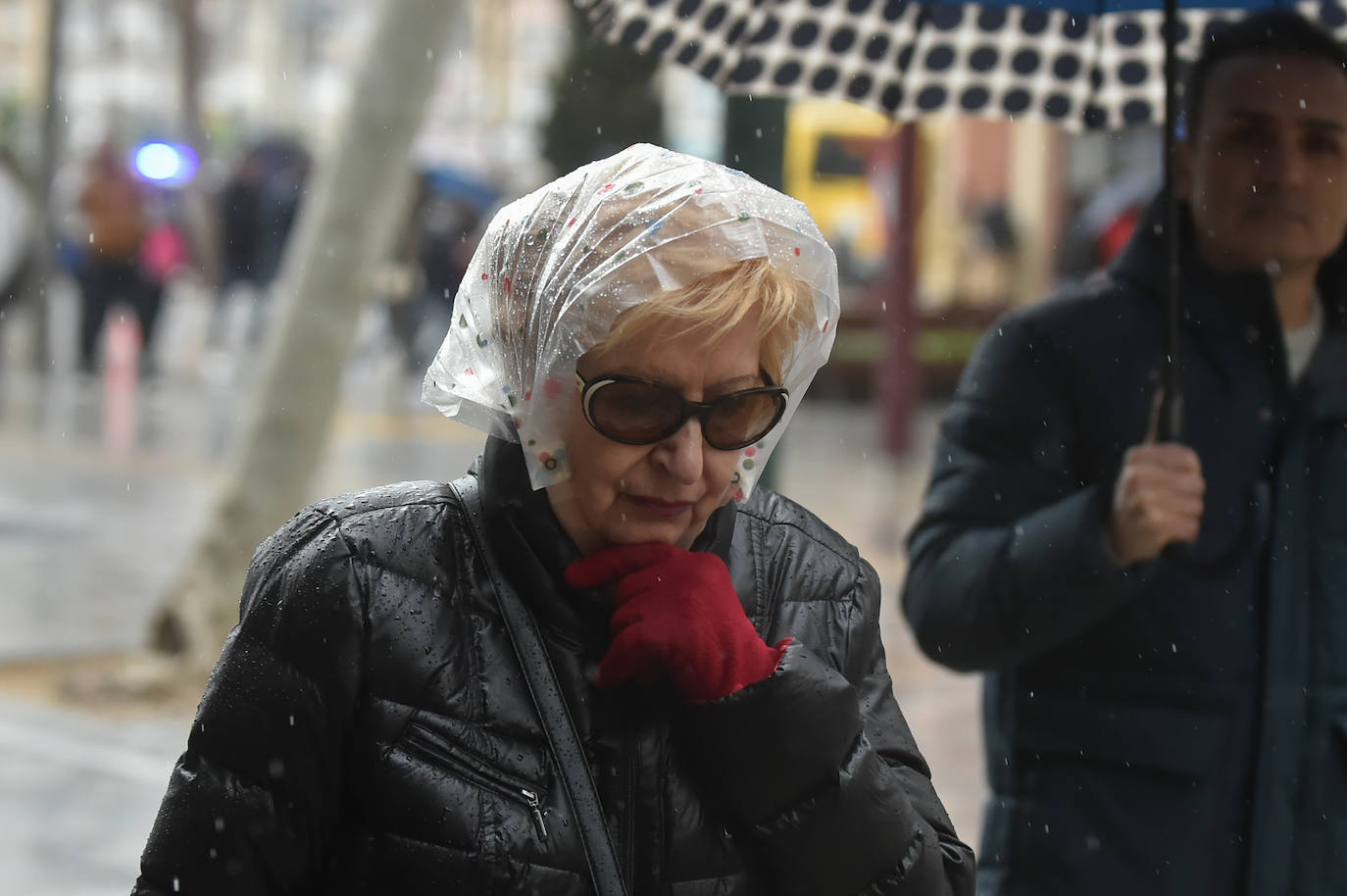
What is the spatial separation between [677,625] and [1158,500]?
119cm

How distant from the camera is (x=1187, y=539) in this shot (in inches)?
110

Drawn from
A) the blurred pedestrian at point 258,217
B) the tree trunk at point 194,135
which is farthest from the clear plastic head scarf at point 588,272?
the tree trunk at point 194,135

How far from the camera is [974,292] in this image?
24.0 metres

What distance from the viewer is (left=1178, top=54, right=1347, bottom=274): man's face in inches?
117

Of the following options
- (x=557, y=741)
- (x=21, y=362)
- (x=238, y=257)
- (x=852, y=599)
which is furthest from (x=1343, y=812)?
(x=238, y=257)

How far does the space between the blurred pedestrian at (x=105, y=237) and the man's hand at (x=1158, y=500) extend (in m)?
16.0

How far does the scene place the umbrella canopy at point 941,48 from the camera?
10.8 ft

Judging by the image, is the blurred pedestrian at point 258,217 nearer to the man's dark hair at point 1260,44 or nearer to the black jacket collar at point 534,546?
the man's dark hair at point 1260,44

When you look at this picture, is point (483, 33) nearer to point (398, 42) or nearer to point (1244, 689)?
point (398, 42)

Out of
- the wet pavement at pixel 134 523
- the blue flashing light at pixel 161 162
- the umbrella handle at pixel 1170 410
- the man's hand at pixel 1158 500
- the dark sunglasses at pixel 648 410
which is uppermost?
the dark sunglasses at pixel 648 410

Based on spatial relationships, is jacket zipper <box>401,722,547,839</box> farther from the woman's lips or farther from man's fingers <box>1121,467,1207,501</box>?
man's fingers <box>1121,467,1207,501</box>

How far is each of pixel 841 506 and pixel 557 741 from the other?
997 centimetres

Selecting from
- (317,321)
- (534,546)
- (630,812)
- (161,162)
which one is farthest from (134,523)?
(161,162)

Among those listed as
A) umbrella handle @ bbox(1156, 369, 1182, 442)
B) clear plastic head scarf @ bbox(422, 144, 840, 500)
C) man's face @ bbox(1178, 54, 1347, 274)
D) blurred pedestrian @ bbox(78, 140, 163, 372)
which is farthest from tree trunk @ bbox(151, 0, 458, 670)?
blurred pedestrian @ bbox(78, 140, 163, 372)
